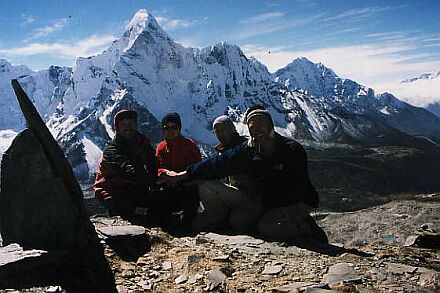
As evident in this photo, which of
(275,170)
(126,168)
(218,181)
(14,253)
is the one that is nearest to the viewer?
(14,253)

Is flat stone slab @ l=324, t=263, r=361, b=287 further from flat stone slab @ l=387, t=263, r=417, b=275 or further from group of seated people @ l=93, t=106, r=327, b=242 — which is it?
group of seated people @ l=93, t=106, r=327, b=242

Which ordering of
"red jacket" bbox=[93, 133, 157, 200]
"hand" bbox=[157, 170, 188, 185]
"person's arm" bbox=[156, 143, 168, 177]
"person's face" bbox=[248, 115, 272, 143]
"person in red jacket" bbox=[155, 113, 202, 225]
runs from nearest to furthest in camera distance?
"person's face" bbox=[248, 115, 272, 143]
"hand" bbox=[157, 170, 188, 185]
"red jacket" bbox=[93, 133, 157, 200]
"person in red jacket" bbox=[155, 113, 202, 225]
"person's arm" bbox=[156, 143, 168, 177]

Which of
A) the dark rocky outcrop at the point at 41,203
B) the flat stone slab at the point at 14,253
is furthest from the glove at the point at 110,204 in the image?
the flat stone slab at the point at 14,253

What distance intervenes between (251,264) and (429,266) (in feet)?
10.6

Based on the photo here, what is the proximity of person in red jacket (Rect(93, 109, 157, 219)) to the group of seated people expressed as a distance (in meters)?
0.02

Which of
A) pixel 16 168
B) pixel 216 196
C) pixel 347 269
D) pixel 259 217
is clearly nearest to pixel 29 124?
pixel 16 168

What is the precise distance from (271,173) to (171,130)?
3.06 meters

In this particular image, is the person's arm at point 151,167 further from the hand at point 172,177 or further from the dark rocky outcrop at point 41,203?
the dark rocky outcrop at point 41,203

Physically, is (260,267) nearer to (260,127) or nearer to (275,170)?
(275,170)

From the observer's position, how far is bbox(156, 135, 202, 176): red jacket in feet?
36.7

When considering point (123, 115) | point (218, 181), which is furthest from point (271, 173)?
point (123, 115)

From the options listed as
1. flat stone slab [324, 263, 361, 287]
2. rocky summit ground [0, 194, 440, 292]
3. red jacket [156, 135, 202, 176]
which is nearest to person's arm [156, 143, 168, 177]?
red jacket [156, 135, 202, 176]

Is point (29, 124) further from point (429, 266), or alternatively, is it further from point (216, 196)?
point (429, 266)

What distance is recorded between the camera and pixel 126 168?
10.5 m
